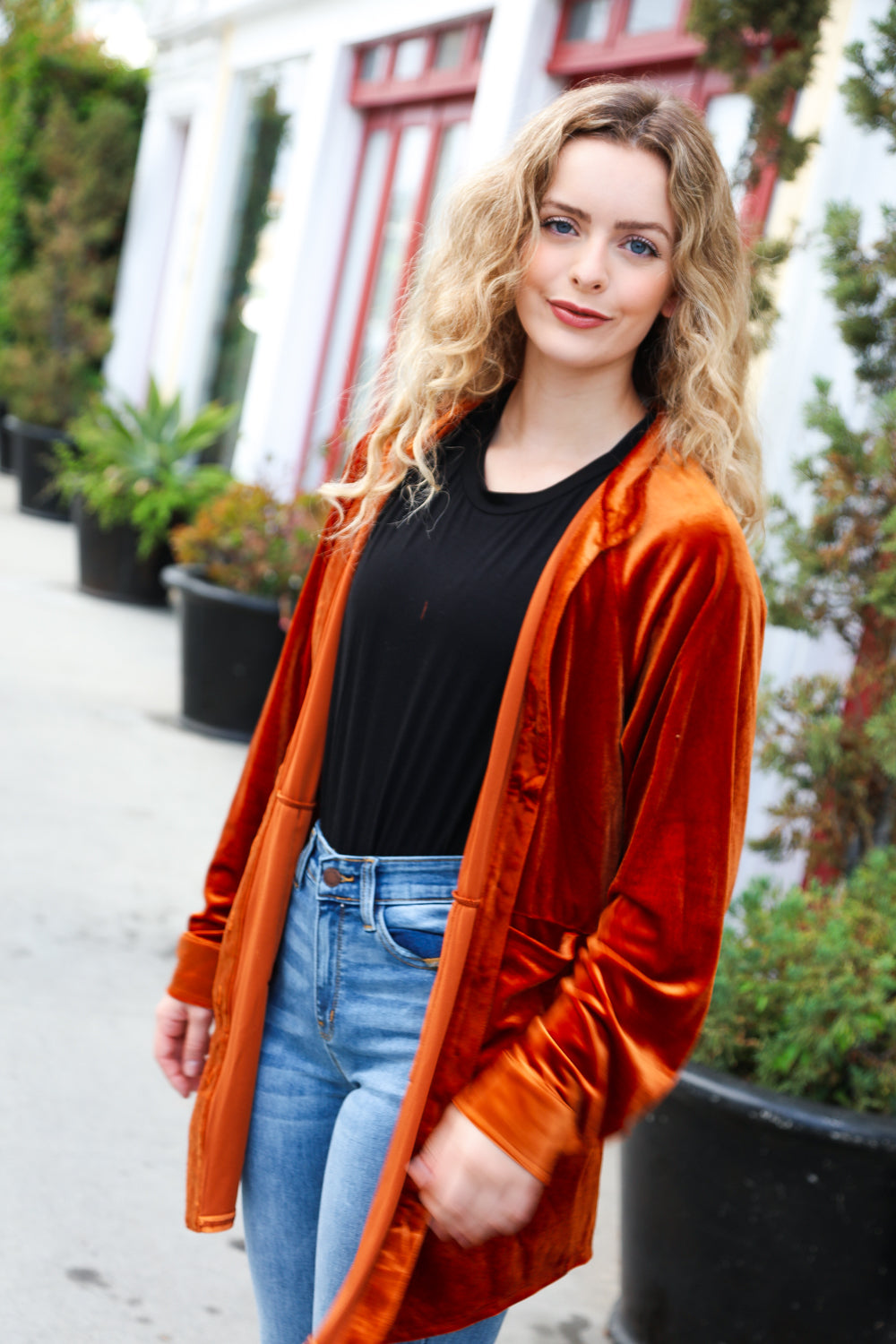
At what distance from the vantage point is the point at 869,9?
448 centimetres

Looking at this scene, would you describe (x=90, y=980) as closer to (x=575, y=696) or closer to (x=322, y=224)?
(x=575, y=696)

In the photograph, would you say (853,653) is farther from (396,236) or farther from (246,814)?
(396,236)

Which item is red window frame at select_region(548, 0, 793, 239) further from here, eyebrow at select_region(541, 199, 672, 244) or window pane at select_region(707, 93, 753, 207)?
eyebrow at select_region(541, 199, 672, 244)

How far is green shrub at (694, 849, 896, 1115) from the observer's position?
2.52 m

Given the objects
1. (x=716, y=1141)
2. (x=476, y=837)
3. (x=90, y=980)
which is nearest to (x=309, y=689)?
(x=476, y=837)

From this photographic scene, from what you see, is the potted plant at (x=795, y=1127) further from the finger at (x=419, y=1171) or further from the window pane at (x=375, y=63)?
the window pane at (x=375, y=63)

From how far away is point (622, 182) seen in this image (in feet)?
4.94

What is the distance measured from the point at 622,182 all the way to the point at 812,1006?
5.37 ft

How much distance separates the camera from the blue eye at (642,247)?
4.99 ft

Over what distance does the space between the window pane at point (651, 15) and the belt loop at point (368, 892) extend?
5.66 meters

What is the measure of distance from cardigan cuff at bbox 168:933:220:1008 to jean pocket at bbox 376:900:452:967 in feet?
1.35

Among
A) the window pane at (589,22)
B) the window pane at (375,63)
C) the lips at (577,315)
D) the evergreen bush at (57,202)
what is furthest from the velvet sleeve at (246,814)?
the evergreen bush at (57,202)

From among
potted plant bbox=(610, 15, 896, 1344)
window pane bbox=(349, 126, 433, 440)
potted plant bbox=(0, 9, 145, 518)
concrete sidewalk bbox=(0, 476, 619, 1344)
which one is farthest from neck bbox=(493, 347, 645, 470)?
potted plant bbox=(0, 9, 145, 518)

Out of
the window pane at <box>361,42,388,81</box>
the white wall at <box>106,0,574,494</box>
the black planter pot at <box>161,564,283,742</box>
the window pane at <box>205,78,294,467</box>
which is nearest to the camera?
the black planter pot at <box>161,564,283,742</box>
